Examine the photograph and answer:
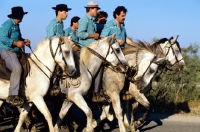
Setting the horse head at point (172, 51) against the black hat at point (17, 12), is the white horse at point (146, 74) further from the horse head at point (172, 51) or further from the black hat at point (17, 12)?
the black hat at point (17, 12)

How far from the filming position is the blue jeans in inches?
324

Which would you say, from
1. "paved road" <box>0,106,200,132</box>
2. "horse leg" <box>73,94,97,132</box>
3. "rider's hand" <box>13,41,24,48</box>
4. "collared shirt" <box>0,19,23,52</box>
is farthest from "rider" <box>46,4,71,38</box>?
"paved road" <box>0,106,200,132</box>

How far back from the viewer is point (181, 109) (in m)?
13.9

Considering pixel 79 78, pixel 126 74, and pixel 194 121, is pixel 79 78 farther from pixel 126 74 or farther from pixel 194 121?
pixel 194 121

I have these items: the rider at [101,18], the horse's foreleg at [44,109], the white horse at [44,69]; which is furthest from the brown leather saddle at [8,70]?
the rider at [101,18]

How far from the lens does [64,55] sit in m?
8.32

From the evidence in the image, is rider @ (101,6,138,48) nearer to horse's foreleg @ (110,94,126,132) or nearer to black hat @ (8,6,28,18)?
horse's foreleg @ (110,94,126,132)

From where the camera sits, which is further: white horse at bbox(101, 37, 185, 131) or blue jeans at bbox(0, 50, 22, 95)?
white horse at bbox(101, 37, 185, 131)

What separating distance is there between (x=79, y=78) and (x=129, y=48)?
1.92 m

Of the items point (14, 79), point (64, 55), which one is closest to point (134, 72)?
point (64, 55)

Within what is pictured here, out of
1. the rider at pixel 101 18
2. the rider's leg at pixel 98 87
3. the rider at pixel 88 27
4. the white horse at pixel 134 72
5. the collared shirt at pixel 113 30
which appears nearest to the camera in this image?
the rider's leg at pixel 98 87

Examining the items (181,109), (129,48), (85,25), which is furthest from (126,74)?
(181,109)

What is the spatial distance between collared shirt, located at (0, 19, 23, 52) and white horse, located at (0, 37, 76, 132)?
0.50m

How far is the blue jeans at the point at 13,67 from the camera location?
27.0ft
